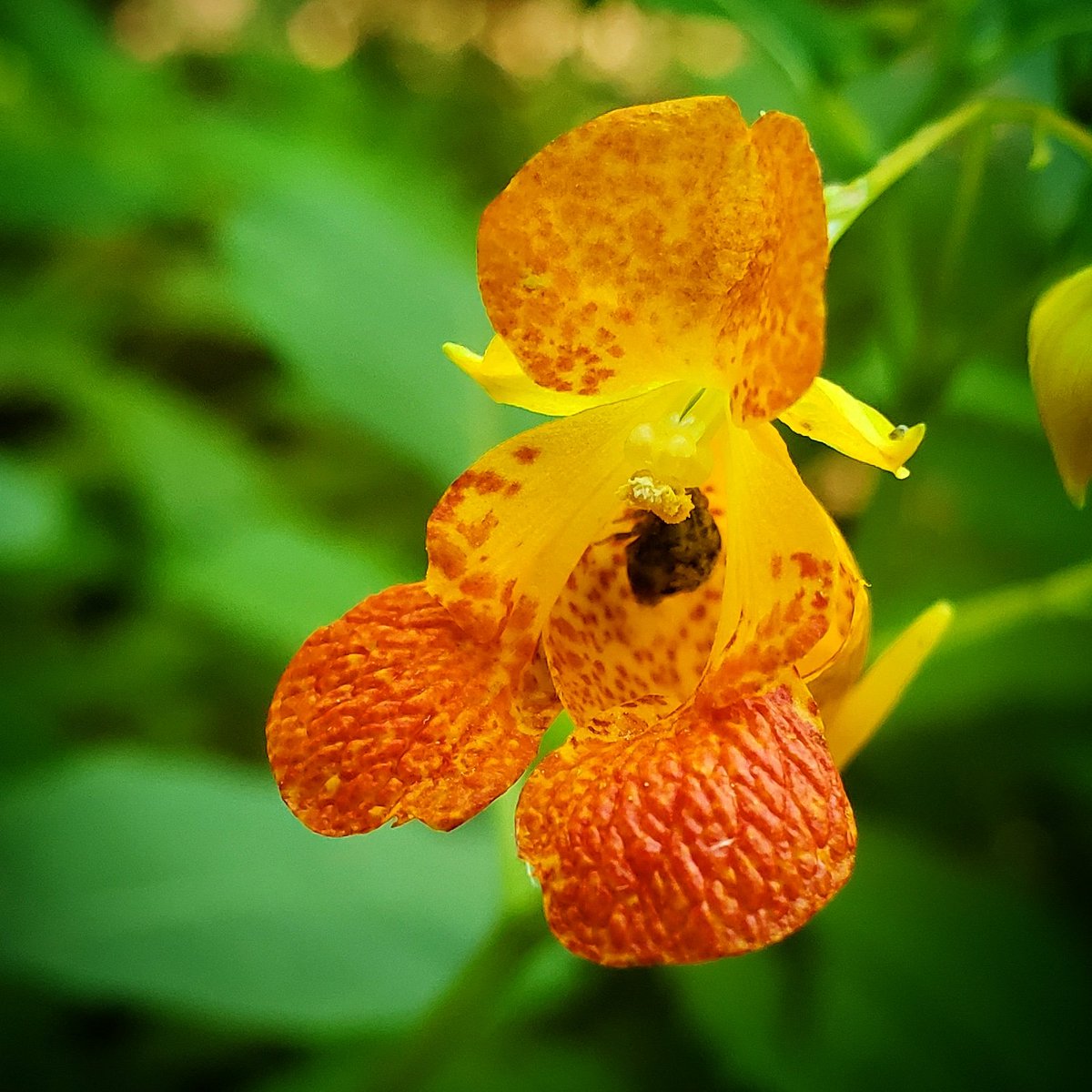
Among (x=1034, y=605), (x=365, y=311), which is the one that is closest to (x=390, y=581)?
(x=365, y=311)

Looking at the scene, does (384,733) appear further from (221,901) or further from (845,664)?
(221,901)

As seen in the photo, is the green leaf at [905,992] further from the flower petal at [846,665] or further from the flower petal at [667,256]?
the flower petal at [667,256]

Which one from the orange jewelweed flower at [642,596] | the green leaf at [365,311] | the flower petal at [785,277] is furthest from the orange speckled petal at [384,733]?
the green leaf at [365,311]

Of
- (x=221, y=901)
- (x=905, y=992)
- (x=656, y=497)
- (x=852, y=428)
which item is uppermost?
(x=852, y=428)

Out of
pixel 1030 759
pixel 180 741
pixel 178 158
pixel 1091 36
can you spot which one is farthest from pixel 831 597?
pixel 178 158

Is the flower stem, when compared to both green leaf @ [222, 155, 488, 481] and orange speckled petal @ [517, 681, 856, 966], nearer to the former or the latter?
orange speckled petal @ [517, 681, 856, 966]

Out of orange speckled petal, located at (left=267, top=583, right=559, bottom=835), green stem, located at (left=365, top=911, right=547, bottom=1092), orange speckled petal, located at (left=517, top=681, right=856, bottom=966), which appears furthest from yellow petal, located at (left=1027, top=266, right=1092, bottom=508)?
green stem, located at (left=365, top=911, right=547, bottom=1092)

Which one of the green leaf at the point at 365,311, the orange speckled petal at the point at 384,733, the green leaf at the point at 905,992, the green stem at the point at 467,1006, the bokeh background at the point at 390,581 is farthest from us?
the green leaf at the point at 365,311
